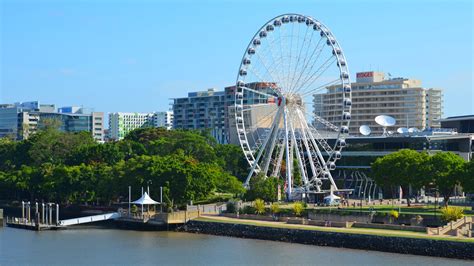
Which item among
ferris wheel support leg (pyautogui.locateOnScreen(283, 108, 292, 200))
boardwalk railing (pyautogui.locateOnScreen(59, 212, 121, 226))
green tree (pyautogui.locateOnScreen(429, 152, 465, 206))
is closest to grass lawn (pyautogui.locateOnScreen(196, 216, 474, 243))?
boardwalk railing (pyautogui.locateOnScreen(59, 212, 121, 226))

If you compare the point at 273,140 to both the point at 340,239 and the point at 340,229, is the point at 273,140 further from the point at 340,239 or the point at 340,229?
the point at 340,239

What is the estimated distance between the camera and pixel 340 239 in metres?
79.4

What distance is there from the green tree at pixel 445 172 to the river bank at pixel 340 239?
733 inches

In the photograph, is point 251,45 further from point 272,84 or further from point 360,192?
point 360,192

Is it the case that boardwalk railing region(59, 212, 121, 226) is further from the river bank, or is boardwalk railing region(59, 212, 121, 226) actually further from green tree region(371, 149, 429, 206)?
green tree region(371, 149, 429, 206)

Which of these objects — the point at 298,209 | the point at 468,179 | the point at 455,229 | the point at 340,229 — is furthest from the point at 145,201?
the point at 455,229

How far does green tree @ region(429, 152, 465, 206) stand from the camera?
92.9 m

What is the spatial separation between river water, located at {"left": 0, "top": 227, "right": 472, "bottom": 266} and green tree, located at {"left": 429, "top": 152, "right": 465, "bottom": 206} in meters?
20.8

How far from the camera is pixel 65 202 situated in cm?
12494

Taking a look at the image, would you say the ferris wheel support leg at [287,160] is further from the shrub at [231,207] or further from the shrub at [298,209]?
the shrub at [298,209]

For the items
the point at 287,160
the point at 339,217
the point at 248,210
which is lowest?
the point at 339,217

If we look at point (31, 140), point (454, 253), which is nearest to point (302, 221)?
point (454, 253)

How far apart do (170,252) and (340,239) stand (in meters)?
14.9

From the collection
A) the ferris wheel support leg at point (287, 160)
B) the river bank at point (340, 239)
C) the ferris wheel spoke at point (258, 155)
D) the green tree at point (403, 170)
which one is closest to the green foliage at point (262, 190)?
the ferris wheel support leg at point (287, 160)
